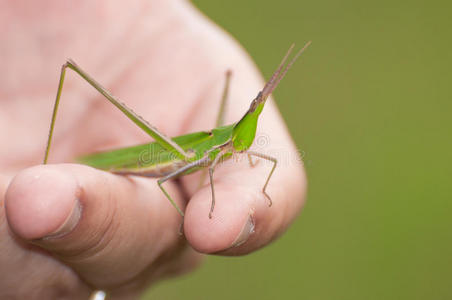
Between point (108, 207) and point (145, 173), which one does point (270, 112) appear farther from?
point (108, 207)

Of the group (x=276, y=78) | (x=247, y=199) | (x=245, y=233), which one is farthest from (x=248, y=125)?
(x=245, y=233)

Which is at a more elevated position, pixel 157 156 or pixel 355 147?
pixel 355 147

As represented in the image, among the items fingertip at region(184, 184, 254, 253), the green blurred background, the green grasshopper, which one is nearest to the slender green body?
the green grasshopper

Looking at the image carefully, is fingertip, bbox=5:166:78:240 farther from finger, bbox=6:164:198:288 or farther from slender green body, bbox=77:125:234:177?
slender green body, bbox=77:125:234:177

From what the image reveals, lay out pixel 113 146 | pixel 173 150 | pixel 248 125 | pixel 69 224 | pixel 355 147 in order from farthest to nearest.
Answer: pixel 355 147 → pixel 113 146 → pixel 173 150 → pixel 248 125 → pixel 69 224

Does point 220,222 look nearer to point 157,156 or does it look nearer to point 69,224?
point 69,224

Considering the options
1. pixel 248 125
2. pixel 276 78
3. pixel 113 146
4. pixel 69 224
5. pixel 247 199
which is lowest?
pixel 69 224

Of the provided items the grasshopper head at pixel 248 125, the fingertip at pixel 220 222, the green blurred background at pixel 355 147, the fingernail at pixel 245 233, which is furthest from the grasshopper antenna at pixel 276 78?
the green blurred background at pixel 355 147

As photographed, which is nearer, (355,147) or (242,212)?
(242,212)
